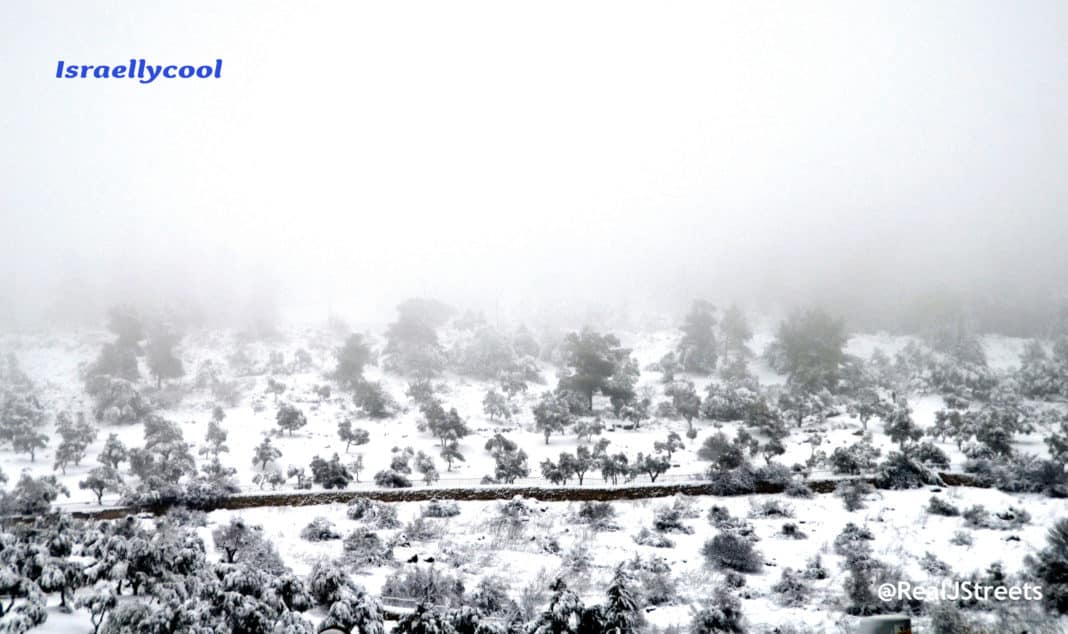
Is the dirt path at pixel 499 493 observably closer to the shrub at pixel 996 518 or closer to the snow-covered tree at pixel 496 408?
the shrub at pixel 996 518

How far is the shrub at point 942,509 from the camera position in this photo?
29.4 meters

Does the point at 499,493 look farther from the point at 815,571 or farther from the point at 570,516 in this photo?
the point at 815,571

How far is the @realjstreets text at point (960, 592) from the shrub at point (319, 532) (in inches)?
929

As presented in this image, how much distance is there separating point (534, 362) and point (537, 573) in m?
46.3

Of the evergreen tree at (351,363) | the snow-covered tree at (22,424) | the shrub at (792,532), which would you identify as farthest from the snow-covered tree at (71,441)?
the shrub at (792,532)

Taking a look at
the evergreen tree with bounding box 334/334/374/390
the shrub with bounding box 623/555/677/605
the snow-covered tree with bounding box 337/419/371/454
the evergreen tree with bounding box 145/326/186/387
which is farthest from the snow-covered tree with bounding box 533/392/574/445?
the evergreen tree with bounding box 145/326/186/387

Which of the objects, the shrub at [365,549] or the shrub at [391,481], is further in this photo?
the shrub at [391,481]

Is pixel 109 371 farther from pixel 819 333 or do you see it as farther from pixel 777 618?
pixel 819 333

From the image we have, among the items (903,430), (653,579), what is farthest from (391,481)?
(903,430)

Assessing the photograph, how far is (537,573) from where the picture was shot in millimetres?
24500

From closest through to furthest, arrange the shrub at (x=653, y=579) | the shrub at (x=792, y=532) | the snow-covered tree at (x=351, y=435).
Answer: the shrub at (x=653, y=579) < the shrub at (x=792, y=532) < the snow-covered tree at (x=351, y=435)

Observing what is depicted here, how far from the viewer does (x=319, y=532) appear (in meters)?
28.7

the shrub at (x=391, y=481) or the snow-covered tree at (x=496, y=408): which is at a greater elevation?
the snow-covered tree at (x=496, y=408)

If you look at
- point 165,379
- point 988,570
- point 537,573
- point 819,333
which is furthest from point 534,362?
point 988,570
